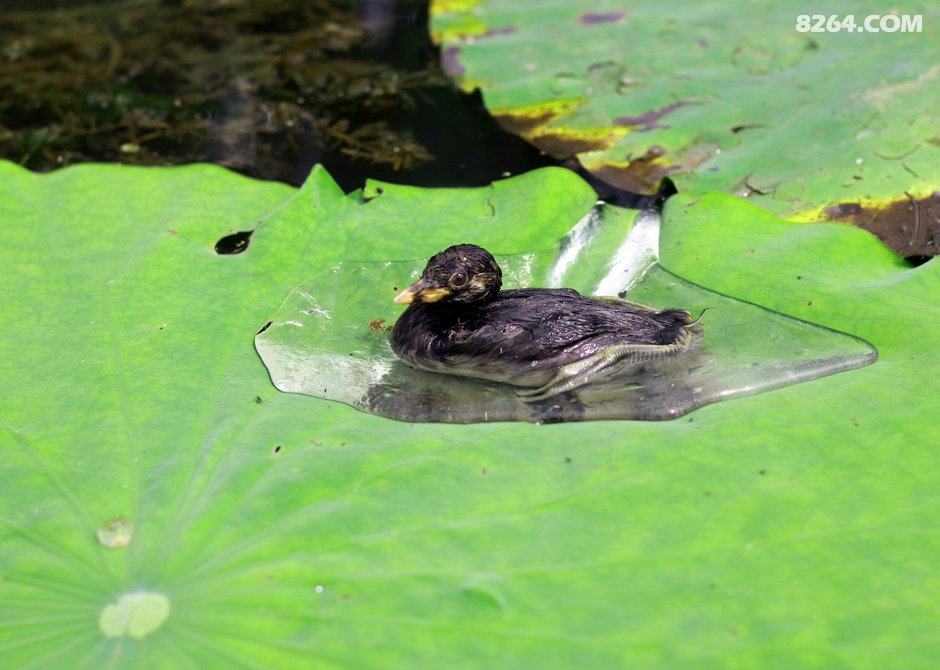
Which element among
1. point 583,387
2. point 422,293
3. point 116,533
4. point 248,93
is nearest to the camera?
point 116,533

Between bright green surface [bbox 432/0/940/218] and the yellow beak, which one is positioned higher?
bright green surface [bbox 432/0/940/218]

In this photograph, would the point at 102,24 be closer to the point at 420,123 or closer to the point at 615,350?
the point at 420,123

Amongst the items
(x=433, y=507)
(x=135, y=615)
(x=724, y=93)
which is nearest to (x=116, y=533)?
(x=135, y=615)

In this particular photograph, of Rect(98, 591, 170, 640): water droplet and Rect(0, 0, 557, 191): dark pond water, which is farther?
Rect(0, 0, 557, 191): dark pond water

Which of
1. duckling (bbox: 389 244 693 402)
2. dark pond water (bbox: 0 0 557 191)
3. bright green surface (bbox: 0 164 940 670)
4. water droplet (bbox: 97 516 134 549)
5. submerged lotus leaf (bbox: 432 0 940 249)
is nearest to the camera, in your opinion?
bright green surface (bbox: 0 164 940 670)

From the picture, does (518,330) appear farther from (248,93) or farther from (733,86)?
(248,93)

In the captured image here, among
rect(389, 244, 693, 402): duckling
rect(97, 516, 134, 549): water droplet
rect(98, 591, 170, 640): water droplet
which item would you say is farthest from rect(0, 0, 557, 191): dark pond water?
rect(98, 591, 170, 640): water droplet

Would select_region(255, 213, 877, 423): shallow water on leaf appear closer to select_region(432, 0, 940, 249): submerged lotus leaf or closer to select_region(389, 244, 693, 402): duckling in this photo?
select_region(389, 244, 693, 402): duckling

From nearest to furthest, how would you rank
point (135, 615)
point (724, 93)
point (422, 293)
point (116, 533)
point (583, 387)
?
point (135, 615)
point (116, 533)
point (583, 387)
point (422, 293)
point (724, 93)

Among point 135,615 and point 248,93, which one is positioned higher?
point 135,615
